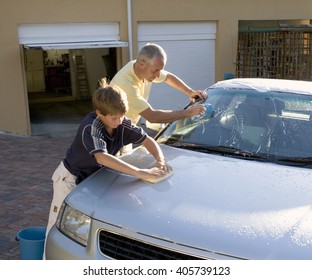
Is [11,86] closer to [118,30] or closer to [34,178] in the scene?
[118,30]

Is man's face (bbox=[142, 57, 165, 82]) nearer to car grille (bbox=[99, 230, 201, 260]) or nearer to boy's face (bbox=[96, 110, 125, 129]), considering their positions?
boy's face (bbox=[96, 110, 125, 129])

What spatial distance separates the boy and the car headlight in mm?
344

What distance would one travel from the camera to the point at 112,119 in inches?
110

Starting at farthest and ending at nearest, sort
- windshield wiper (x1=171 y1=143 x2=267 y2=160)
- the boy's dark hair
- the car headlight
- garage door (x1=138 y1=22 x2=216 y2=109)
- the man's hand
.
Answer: garage door (x1=138 y1=22 x2=216 y2=109) < the man's hand < windshield wiper (x1=171 y1=143 x2=267 y2=160) < the boy's dark hair < the car headlight

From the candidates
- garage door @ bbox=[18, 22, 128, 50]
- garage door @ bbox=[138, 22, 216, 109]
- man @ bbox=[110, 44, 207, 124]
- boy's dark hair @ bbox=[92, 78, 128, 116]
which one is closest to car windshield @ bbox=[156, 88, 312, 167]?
man @ bbox=[110, 44, 207, 124]

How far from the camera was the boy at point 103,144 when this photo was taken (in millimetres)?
2740

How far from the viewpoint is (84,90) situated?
14.2 m

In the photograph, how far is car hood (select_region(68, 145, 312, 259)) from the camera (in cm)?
207

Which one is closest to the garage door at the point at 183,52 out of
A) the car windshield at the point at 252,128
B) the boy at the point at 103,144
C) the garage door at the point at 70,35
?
the garage door at the point at 70,35

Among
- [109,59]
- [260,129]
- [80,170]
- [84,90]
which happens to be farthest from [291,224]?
[84,90]

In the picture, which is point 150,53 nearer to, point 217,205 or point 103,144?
point 103,144

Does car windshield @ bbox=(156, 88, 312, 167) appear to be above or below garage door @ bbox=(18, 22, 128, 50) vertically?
below

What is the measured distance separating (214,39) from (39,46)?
468cm

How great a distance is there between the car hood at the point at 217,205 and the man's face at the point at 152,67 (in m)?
0.92
